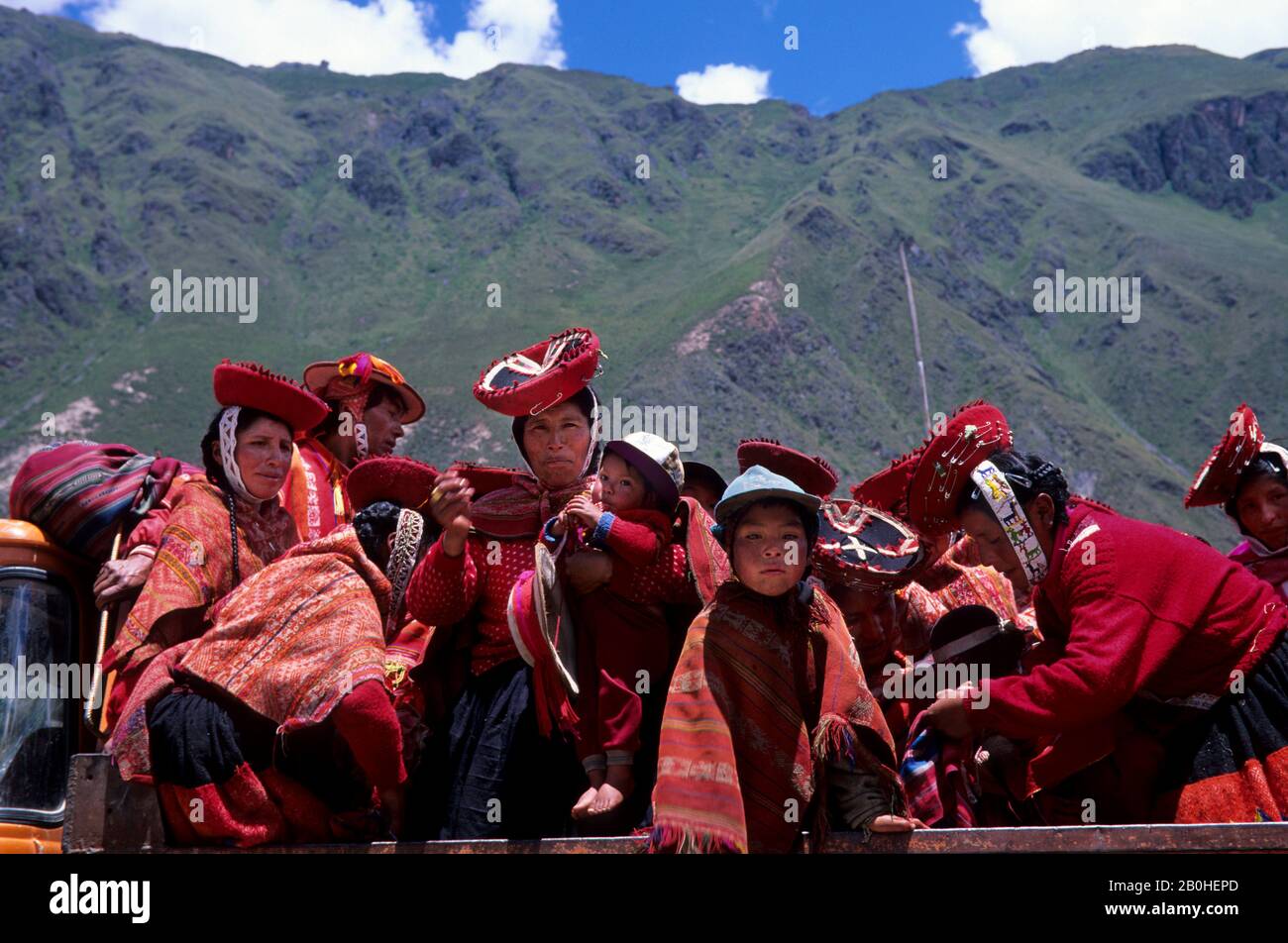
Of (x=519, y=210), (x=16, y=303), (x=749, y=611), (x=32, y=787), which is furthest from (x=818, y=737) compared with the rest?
(x=519, y=210)

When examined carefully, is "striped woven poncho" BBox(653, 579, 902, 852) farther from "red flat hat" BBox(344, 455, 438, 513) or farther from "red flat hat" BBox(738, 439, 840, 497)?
"red flat hat" BBox(344, 455, 438, 513)

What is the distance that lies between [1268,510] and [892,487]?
1.61 m

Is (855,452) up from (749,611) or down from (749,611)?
up

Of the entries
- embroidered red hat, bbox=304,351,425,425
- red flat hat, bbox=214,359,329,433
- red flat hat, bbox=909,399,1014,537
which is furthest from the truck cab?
red flat hat, bbox=909,399,1014,537

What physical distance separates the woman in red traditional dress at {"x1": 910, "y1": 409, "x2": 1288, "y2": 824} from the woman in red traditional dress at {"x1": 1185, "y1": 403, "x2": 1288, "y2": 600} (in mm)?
961

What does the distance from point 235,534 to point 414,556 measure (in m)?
0.94

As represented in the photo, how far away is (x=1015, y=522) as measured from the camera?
176 inches

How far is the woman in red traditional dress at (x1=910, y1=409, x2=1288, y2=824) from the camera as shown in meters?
4.08

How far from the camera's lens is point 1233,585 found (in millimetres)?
4285

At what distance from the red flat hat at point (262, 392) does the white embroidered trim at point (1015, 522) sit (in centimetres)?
298

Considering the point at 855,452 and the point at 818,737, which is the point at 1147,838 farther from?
the point at 855,452

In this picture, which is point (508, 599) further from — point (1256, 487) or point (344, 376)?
point (1256, 487)

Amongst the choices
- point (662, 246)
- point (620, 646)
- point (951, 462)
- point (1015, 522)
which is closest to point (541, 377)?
point (620, 646)

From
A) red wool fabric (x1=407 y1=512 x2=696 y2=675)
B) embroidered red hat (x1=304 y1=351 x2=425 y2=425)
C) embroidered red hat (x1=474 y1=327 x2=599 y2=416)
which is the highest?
embroidered red hat (x1=304 y1=351 x2=425 y2=425)
